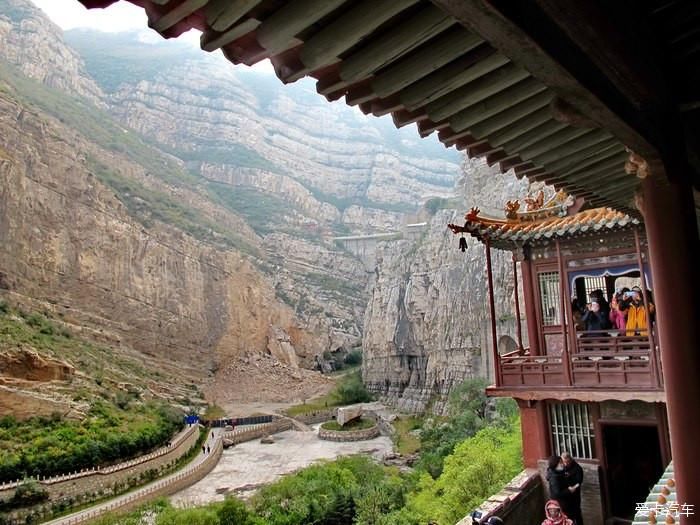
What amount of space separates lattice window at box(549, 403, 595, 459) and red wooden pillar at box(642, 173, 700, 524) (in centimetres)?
639

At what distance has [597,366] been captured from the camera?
7.40 meters

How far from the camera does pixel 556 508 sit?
5477 millimetres

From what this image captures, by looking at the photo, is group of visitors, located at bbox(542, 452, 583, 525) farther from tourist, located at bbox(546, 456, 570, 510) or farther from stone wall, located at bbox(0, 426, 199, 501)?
stone wall, located at bbox(0, 426, 199, 501)

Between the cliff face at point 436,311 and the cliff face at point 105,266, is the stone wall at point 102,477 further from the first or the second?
the cliff face at point 436,311

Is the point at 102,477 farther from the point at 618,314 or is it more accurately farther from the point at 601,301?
the point at 618,314

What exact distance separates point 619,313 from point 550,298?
1.20m

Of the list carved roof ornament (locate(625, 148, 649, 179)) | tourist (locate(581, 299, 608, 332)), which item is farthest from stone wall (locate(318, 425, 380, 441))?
carved roof ornament (locate(625, 148, 649, 179))

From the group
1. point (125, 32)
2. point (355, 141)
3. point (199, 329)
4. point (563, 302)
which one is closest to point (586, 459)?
point (563, 302)

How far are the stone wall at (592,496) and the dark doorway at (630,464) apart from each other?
0.26 m

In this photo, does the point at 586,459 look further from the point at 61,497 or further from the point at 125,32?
the point at 125,32

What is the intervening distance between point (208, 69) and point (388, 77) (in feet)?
397

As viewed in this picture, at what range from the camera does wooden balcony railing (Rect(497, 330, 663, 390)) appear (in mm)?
6988

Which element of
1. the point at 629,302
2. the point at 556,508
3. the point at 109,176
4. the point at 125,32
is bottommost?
the point at 556,508

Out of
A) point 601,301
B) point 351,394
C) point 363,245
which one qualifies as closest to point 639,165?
point 601,301
